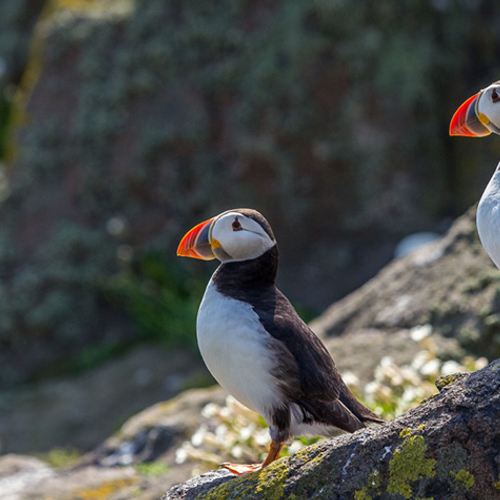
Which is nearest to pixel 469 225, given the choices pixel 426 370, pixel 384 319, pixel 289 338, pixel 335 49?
pixel 384 319

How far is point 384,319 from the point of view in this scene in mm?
5613

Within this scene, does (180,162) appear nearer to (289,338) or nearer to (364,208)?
(364,208)

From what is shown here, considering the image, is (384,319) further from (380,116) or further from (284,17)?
(284,17)

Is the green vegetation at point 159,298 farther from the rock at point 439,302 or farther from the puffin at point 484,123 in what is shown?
the puffin at point 484,123

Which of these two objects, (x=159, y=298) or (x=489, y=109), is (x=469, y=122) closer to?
(x=489, y=109)

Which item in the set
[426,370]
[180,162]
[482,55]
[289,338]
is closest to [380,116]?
[482,55]

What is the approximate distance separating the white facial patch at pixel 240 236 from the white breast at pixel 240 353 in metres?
0.23

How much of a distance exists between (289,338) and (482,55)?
6862mm

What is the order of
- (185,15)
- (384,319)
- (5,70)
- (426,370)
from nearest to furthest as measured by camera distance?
(426,370) < (384,319) < (185,15) < (5,70)

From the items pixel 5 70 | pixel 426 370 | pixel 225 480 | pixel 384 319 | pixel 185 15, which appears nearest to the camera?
pixel 225 480

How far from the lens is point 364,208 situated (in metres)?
8.83

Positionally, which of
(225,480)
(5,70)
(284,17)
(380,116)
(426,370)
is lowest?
(426,370)

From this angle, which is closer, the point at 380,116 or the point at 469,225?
the point at 469,225

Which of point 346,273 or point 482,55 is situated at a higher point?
point 482,55
